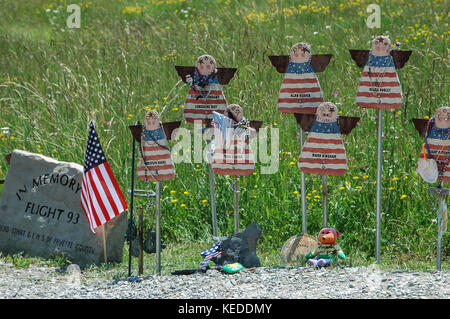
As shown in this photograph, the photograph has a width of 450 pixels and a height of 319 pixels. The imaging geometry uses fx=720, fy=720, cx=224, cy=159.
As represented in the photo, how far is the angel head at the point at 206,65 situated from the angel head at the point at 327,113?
40.0 inches

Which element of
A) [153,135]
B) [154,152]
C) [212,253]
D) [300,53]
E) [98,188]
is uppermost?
[300,53]

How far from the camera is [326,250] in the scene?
5660 mm

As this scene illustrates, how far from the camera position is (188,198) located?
7254 millimetres

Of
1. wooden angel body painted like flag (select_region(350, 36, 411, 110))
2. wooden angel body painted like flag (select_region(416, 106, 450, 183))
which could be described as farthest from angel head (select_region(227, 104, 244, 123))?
wooden angel body painted like flag (select_region(416, 106, 450, 183))

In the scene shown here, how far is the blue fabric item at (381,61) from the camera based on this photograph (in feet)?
→ 18.5

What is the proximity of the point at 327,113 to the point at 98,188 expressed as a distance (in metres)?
1.88

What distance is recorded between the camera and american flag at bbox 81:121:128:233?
219 inches

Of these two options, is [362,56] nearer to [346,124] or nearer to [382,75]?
[382,75]

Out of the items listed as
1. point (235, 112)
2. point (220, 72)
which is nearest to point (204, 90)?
point (220, 72)

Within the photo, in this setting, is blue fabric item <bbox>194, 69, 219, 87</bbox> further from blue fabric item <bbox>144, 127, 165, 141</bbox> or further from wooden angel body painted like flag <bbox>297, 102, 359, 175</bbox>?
wooden angel body painted like flag <bbox>297, 102, 359, 175</bbox>

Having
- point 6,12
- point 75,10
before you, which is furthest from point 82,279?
point 6,12

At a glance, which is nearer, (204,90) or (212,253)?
(212,253)

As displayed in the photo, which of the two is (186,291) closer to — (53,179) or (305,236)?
(305,236)

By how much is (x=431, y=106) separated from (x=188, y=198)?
284cm
